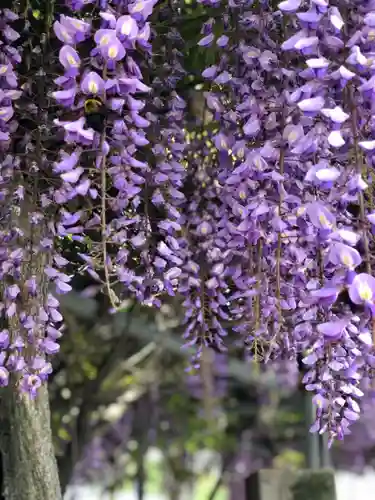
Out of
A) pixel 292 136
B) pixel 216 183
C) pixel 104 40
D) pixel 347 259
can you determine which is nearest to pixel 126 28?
pixel 104 40

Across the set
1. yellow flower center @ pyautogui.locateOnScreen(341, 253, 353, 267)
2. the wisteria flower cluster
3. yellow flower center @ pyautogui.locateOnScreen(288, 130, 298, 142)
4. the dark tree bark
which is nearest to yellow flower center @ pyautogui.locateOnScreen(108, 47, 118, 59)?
the wisteria flower cluster

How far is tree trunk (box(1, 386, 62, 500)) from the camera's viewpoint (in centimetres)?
127

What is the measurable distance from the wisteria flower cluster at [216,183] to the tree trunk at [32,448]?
0.69 ft

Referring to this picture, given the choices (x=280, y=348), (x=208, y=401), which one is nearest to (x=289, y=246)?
(x=280, y=348)

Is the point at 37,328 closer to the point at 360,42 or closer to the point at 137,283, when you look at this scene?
the point at 137,283

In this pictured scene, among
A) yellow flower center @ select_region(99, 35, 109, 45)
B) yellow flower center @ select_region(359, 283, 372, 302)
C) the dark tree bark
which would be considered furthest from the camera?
the dark tree bark

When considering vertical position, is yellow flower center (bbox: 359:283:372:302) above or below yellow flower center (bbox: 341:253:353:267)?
below

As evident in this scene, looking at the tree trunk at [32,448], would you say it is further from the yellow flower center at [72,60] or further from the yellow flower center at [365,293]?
the yellow flower center at [365,293]

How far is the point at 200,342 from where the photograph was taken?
1244mm

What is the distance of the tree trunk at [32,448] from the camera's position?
127 cm

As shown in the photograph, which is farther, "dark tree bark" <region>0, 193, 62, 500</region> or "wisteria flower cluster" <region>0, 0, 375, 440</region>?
"dark tree bark" <region>0, 193, 62, 500</region>

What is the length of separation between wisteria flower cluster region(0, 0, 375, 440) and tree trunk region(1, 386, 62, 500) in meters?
0.21

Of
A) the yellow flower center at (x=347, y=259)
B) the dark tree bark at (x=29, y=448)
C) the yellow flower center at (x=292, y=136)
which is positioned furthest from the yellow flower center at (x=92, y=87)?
the dark tree bark at (x=29, y=448)

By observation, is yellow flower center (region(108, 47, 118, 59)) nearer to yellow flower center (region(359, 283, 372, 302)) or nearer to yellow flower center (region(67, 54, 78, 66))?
yellow flower center (region(67, 54, 78, 66))
